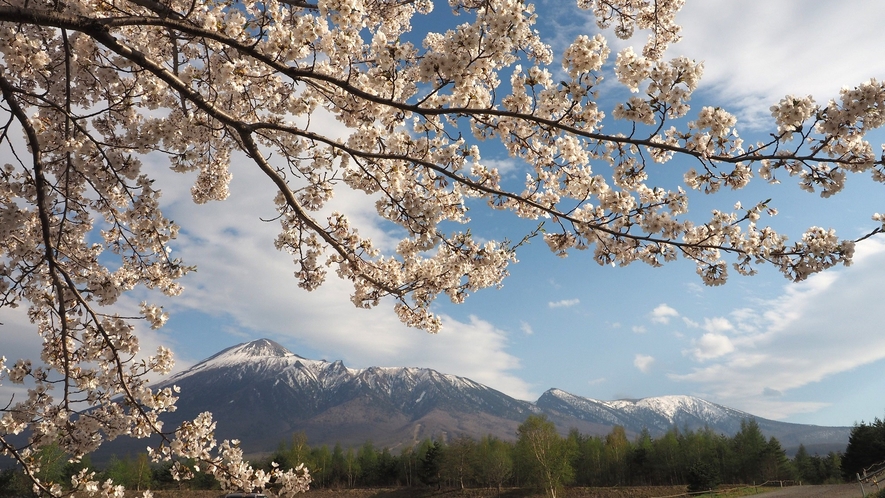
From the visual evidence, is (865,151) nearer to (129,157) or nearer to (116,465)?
(129,157)

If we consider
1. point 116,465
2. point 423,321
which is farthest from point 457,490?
point 423,321

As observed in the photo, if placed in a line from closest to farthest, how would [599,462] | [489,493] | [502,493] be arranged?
[502,493] < [489,493] < [599,462]

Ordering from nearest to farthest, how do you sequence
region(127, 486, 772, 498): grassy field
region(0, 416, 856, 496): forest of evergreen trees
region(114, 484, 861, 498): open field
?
region(127, 486, 772, 498): grassy field < region(114, 484, 861, 498): open field < region(0, 416, 856, 496): forest of evergreen trees

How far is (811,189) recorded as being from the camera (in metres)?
3.90

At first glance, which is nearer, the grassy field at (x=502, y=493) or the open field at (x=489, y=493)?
the grassy field at (x=502, y=493)

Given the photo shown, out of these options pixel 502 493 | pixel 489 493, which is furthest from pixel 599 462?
pixel 489 493

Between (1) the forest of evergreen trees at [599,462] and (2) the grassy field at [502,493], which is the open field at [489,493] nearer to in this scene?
(2) the grassy field at [502,493]

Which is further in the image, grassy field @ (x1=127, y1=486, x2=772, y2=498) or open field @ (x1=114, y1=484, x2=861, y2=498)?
open field @ (x1=114, y1=484, x2=861, y2=498)

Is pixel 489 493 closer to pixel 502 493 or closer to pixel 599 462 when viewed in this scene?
pixel 502 493

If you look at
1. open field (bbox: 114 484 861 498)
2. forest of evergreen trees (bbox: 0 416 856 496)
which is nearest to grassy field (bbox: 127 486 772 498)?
open field (bbox: 114 484 861 498)

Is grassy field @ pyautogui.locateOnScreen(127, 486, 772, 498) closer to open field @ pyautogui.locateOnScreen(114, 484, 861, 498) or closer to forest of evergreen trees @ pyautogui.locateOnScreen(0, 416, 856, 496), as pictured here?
open field @ pyautogui.locateOnScreen(114, 484, 861, 498)

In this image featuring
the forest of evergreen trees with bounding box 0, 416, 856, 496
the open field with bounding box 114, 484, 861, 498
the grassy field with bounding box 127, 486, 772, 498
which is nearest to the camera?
the grassy field with bounding box 127, 486, 772, 498

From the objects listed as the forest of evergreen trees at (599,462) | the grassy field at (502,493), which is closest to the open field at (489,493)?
the grassy field at (502,493)

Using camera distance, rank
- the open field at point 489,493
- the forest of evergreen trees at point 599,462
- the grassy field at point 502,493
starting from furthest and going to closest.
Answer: the forest of evergreen trees at point 599,462
the open field at point 489,493
the grassy field at point 502,493
